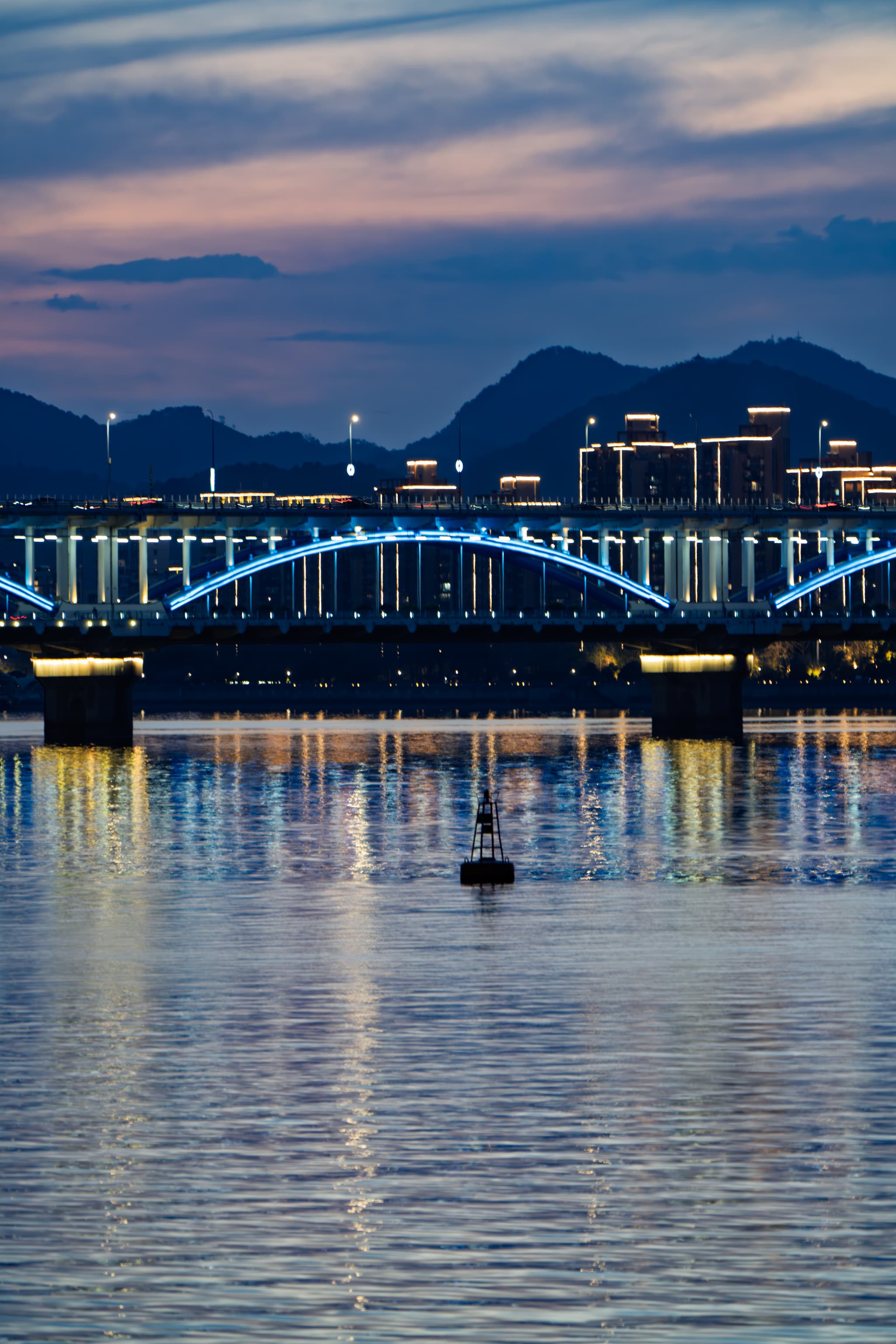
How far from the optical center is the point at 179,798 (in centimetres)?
8388

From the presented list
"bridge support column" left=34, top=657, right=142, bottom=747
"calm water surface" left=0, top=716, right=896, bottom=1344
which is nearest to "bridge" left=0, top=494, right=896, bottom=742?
"bridge support column" left=34, top=657, right=142, bottom=747

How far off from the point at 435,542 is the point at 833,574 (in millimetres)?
26725

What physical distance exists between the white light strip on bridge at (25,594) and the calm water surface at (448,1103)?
84152 millimetres

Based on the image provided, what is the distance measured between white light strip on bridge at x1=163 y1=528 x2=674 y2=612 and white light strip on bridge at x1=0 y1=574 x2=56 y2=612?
7.18 meters

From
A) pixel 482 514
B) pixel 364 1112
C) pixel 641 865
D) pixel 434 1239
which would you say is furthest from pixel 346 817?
pixel 482 514

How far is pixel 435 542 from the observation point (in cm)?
14900

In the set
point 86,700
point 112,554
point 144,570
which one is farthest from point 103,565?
point 86,700

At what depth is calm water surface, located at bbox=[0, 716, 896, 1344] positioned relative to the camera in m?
14.6

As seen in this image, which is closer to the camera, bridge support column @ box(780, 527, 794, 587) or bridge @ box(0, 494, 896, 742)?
bridge @ box(0, 494, 896, 742)

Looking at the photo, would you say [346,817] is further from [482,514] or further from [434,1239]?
[482,514]

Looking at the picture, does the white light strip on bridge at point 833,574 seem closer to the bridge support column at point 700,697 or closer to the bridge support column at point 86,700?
the bridge support column at point 700,697

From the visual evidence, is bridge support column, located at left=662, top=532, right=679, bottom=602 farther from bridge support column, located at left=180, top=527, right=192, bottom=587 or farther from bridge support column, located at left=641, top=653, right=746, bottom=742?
bridge support column, located at left=180, top=527, right=192, bottom=587

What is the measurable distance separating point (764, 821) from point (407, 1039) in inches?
1783

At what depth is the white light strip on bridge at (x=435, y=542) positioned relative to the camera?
139500mm
